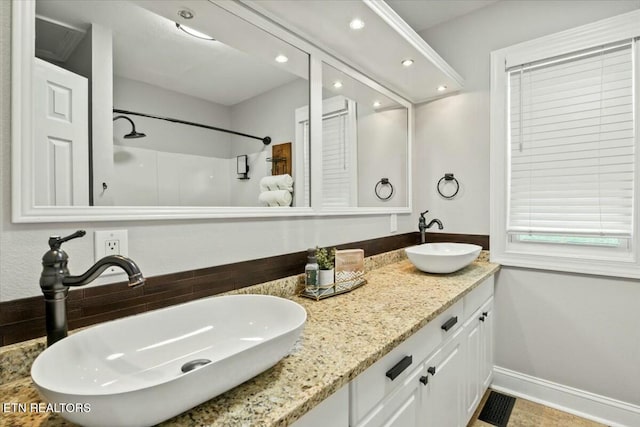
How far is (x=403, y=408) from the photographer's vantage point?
41.3 inches

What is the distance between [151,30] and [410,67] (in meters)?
1.43

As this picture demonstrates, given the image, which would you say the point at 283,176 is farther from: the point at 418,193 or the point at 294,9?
the point at 418,193

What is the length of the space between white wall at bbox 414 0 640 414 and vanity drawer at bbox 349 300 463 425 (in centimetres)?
103

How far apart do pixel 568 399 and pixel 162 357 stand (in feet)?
7.67

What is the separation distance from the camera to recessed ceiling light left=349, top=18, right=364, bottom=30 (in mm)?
1377

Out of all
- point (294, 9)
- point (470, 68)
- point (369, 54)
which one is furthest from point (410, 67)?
point (294, 9)

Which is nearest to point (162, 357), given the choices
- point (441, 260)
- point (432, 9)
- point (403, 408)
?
point (403, 408)

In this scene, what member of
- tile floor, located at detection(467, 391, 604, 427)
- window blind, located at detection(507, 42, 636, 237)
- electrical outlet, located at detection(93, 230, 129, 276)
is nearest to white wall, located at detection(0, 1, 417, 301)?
electrical outlet, located at detection(93, 230, 129, 276)

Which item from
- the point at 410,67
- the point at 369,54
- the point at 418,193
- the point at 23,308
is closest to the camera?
the point at 23,308

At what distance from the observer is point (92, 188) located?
0.91m

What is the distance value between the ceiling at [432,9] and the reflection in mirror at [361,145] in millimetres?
630

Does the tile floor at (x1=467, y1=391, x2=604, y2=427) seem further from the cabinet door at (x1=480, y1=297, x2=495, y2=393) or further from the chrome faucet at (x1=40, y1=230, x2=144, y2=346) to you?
the chrome faucet at (x1=40, y1=230, x2=144, y2=346)

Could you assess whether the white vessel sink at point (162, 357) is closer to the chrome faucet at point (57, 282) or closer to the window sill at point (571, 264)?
the chrome faucet at point (57, 282)

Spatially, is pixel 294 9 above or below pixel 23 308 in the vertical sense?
above
